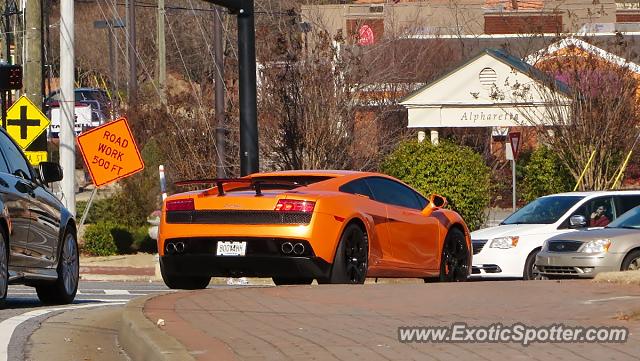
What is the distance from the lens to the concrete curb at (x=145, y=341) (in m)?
8.42

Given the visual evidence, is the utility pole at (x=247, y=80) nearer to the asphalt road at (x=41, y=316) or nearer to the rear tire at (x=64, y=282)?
the asphalt road at (x=41, y=316)

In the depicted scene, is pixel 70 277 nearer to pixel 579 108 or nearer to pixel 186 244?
pixel 186 244

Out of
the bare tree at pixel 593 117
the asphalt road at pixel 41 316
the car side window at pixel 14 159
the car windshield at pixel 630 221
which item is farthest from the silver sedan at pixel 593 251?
the bare tree at pixel 593 117

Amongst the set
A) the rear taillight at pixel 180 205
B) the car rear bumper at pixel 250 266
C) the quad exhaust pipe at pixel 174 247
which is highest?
the rear taillight at pixel 180 205

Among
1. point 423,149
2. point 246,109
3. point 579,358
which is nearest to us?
point 579,358

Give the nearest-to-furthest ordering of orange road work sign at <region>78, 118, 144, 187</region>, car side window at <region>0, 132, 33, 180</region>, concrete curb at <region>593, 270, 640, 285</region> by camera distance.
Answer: car side window at <region>0, 132, 33, 180</region>
concrete curb at <region>593, 270, 640, 285</region>
orange road work sign at <region>78, 118, 144, 187</region>

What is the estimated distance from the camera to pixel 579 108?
3175 centimetres

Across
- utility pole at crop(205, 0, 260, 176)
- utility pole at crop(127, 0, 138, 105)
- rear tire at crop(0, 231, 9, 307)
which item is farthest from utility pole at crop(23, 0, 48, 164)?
rear tire at crop(0, 231, 9, 307)

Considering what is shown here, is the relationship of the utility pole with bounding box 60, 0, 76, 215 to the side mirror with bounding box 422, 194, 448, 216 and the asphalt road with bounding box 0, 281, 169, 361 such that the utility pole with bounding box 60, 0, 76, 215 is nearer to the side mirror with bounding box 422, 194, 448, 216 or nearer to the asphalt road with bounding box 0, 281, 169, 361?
the asphalt road with bounding box 0, 281, 169, 361

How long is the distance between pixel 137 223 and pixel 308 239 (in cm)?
1775

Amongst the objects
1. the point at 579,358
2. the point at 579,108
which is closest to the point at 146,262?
the point at 579,108

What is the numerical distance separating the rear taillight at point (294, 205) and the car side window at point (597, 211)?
29.8ft

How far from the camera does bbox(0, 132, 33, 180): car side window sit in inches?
540

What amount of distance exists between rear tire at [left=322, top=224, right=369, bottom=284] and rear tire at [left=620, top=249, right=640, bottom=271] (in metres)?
5.01
